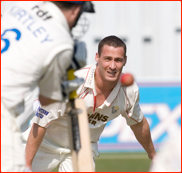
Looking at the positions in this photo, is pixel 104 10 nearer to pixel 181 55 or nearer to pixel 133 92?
pixel 181 55

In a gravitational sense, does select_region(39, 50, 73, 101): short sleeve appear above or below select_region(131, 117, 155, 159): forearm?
above

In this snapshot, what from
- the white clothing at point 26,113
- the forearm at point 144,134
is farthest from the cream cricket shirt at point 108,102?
the white clothing at point 26,113

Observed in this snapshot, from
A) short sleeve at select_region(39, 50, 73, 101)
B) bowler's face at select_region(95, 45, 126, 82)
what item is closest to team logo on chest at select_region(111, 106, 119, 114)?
bowler's face at select_region(95, 45, 126, 82)

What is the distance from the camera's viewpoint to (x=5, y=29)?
270cm

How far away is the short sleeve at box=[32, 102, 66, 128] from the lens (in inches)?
161

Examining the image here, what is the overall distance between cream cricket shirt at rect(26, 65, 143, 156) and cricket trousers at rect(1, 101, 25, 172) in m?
1.45

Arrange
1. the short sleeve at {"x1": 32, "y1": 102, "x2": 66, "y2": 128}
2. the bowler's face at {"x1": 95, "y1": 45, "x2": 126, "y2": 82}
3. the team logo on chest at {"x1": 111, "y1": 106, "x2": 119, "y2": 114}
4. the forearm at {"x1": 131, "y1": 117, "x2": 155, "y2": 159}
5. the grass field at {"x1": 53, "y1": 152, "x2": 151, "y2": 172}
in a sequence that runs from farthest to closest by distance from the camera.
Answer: the grass field at {"x1": 53, "y1": 152, "x2": 151, "y2": 172} < the forearm at {"x1": 131, "y1": 117, "x2": 155, "y2": 159} < the team logo on chest at {"x1": 111, "y1": 106, "x2": 119, "y2": 114} < the bowler's face at {"x1": 95, "y1": 45, "x2": 126, "y2": 82} < the short sleeve at {"x1": 32, "y1": 102, "x2": 66, "y2": 128}

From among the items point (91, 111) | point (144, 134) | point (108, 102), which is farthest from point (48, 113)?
point (144, 134)

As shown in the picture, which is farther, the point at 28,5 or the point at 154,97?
the point at 154,97

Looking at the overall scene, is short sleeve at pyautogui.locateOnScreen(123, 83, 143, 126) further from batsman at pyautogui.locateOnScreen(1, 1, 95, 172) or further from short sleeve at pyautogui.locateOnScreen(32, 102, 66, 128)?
batsman at pyautogui.locateOnScreen(1, 1, 95, 172)

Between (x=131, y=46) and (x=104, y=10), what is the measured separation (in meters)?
1.49

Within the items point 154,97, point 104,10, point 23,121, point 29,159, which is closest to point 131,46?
point 104,10

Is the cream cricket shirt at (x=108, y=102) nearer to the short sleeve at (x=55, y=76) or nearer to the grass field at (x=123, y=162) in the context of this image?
the short sleeve at (x=55, y=76)

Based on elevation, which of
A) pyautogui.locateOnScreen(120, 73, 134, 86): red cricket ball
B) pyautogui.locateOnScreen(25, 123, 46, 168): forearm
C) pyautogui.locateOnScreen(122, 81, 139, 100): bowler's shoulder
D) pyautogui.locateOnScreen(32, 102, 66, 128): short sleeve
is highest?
pyautogui.locateOnScreen(120, 73, 134, 86): red cricket ball
